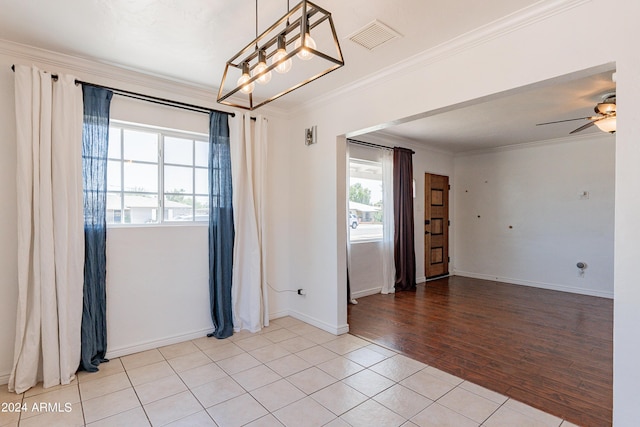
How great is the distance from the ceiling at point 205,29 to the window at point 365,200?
2029mm

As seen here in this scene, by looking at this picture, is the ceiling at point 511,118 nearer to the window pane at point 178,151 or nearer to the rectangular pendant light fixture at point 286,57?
the rectangular pendant light fixture at point 286,57

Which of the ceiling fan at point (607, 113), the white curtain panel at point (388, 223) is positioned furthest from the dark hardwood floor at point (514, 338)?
the ceiling fan at point (607, 113)

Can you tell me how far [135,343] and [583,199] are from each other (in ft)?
22.0

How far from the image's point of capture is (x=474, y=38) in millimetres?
2295

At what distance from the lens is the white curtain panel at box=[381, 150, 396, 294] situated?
17.6 ft

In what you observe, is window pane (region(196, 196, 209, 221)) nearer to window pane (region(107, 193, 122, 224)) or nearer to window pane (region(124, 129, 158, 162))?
window pane (region(124, 129, 158, 162))

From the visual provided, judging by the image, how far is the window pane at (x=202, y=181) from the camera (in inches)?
138

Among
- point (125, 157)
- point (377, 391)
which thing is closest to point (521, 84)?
point (377, 391)

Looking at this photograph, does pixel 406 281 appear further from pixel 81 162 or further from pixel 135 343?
pixel 81 162

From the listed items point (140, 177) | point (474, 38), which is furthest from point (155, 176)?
point (474, 38)

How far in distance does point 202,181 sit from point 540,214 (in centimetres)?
575

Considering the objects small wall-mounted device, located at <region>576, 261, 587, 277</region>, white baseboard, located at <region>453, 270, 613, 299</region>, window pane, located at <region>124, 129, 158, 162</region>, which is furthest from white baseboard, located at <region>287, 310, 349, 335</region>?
small wall-mounted device, located at <region>576, 261, 587, 277</region>

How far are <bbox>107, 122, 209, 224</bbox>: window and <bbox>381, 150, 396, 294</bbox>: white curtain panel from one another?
301cm

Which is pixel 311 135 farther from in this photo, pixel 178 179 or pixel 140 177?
pixel 140 177
